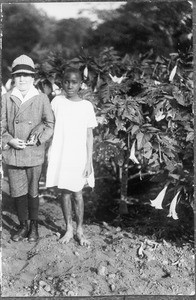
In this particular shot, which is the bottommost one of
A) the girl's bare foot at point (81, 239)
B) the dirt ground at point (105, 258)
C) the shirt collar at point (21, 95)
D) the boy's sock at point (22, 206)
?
the dirt ground at point (105, 258)

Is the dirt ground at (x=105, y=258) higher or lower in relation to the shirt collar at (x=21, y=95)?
lower

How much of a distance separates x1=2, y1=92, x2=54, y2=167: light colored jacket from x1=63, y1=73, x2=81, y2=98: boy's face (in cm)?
18

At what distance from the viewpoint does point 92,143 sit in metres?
3.43

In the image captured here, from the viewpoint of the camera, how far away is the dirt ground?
325 centimetres

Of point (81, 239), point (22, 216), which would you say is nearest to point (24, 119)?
point (22, 216)

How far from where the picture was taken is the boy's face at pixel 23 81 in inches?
132

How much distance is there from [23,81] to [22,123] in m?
0.30

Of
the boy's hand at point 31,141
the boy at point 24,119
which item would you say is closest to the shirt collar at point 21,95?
the boy at point 24,119

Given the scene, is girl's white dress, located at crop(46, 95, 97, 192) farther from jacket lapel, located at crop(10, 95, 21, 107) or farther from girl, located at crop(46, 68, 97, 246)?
jacket lapel, located at crop(10, 95, 21, 107)

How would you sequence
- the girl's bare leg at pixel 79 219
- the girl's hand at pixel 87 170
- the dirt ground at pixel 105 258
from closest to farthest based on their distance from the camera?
1. the dirt ground at pixel 105 258
2. the girl's hand at pixel 87 170
3. the girl's bare leg at pixel 79 219

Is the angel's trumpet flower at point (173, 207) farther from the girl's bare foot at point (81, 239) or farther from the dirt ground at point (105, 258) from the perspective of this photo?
the girl's bare foot at point (81, 239)

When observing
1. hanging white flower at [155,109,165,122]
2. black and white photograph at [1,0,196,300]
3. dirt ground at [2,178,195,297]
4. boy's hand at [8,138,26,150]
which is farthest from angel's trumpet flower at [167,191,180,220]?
boy's hand at [8,138,26,150]

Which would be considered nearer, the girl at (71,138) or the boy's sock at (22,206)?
the girl at (71,138)

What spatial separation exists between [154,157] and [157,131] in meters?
0.19
